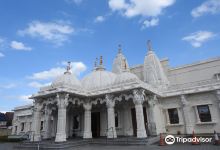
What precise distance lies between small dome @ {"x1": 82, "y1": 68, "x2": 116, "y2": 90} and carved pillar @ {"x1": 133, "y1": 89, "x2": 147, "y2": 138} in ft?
17.9

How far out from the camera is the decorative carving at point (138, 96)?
54.4 ft

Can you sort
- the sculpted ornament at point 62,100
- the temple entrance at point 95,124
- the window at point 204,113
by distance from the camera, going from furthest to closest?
the temple entrance at point 95,124
the window at point 204,113
the sculpted ornament at point 62,100

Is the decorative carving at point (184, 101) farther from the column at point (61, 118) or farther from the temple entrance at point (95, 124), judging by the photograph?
the column at point (61, 118)

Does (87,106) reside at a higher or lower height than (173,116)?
higher

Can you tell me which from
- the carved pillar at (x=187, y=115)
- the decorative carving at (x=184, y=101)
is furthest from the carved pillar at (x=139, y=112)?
the carved pillar at (x=187, y=115)

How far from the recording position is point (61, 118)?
17031 millimetres

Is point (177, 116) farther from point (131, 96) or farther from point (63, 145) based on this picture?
point (63, 145)

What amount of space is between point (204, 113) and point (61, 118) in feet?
49.3

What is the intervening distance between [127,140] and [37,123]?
10291 mm

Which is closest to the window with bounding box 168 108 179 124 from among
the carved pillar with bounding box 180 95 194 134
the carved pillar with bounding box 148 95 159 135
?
the carved pillar with bounding box 180 95 194 134

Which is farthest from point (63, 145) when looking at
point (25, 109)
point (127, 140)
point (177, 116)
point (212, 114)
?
point (25, 109)

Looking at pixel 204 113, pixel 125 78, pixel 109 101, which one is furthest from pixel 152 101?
pixel 204 113

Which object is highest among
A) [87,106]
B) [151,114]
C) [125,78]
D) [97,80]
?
[97,80]

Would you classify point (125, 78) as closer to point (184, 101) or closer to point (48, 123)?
point (184, 101)
